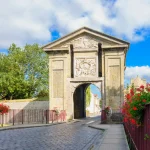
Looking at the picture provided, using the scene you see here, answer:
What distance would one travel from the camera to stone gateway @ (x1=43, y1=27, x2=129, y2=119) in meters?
31.6

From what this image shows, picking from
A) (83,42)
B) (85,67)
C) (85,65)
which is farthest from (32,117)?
(83,42)

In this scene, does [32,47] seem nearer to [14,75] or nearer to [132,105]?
[14,75]

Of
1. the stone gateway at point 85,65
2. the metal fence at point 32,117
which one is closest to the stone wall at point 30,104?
the metal fence at point 32,117

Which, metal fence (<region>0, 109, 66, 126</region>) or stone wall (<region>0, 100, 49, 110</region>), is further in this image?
stone wall (<region>0, 100, 49, 110</region>)

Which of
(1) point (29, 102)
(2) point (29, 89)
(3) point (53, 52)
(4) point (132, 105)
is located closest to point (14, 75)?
(2) point (29, 89)

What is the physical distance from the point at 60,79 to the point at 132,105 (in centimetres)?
2657

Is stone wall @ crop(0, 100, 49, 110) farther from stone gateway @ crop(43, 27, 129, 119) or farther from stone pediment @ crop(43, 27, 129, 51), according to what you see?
stone pediment @ crop(43, 27, 129, 51)

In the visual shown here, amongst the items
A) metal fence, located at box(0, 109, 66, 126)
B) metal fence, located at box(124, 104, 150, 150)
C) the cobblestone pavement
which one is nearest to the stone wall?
metal fence, located at box(0, 109, 66, 126)

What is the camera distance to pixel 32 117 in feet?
115

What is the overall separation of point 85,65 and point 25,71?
2471 cm

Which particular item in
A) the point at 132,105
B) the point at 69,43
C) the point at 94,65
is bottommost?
the point at 132,105

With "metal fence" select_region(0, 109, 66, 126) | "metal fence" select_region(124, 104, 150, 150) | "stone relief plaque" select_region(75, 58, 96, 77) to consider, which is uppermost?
"stone relief plaque" select_region(75, 58, 96, 77)

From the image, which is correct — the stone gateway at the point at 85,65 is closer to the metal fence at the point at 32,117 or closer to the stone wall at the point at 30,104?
the metal fence at the point at 32,117

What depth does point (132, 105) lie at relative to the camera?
6598mm
